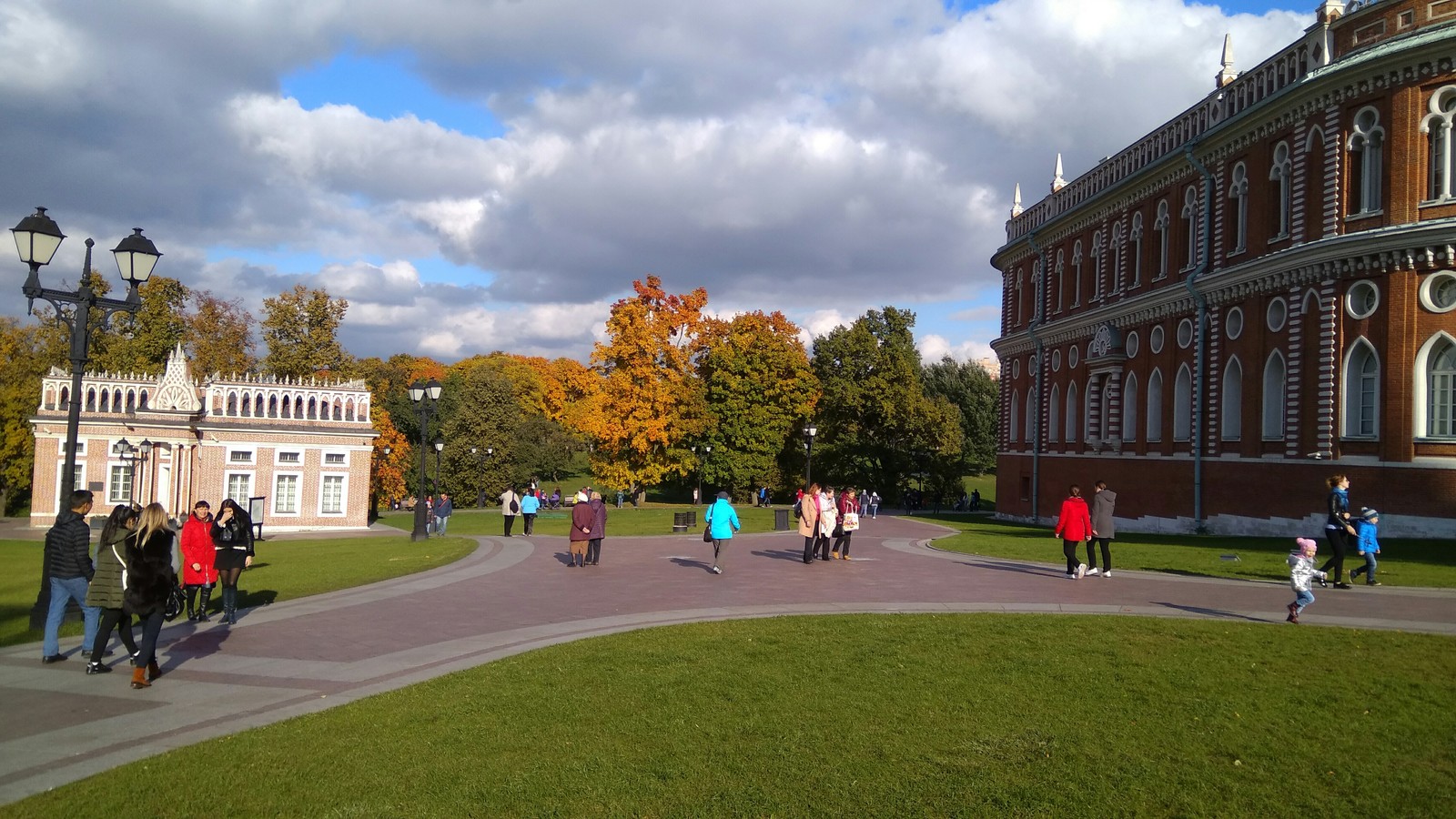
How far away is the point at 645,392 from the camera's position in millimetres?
61062

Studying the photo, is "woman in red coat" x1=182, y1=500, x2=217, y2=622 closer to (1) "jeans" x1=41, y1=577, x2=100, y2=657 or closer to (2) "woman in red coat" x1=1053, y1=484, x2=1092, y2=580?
(1) "jeans" x1=41, y1=577, x2=100, y2=657

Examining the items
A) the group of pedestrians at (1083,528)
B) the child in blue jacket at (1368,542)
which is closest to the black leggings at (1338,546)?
the child in blue jacket at (1368,542)

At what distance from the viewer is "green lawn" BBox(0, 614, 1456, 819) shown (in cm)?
693

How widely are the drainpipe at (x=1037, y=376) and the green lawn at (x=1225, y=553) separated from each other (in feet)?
60.0

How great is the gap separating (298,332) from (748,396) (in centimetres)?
3326

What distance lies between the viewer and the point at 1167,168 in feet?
133

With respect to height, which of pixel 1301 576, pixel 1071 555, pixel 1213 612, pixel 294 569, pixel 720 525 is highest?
pixel 1301 576

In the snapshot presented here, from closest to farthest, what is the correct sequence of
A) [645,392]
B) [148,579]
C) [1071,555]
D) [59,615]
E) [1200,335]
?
[148,579], [59,615], [1071,555], [1200,335], [645,392]

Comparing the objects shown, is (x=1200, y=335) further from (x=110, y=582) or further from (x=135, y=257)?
(x=110, y=582)

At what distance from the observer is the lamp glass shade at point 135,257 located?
607 inches

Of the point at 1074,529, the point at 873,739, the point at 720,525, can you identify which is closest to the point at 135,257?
the point at 720,525

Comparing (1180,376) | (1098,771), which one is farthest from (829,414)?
(1098,771)

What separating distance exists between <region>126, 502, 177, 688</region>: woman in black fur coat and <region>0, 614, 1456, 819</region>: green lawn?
9.36ft

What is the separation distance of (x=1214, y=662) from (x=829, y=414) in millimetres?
59974
